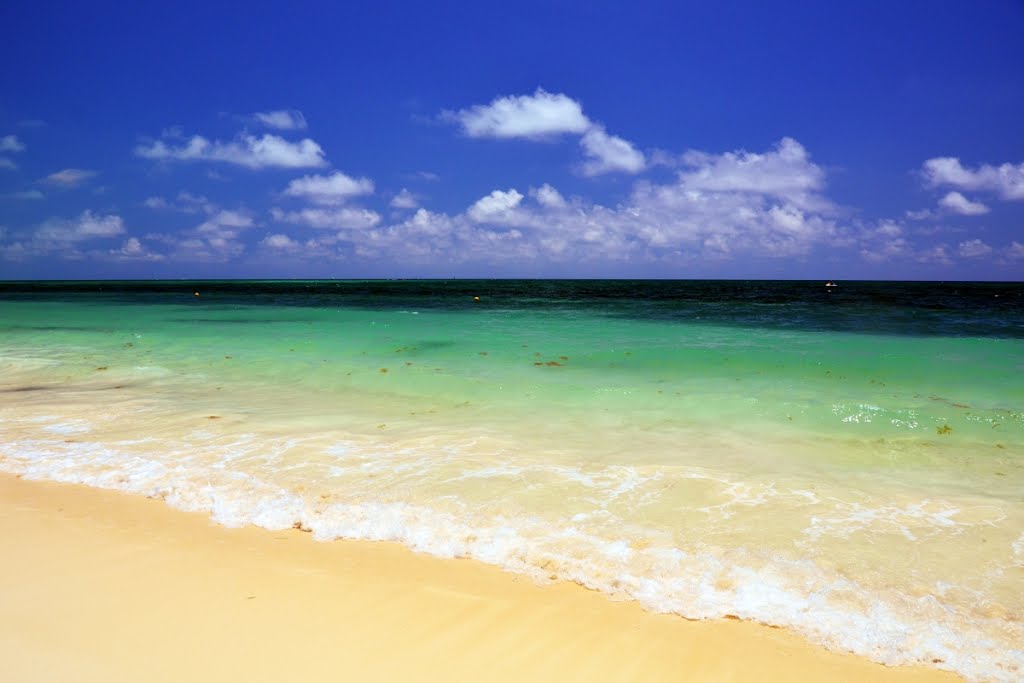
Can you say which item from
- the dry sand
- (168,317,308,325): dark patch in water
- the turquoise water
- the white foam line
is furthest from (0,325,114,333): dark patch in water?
the dry sand

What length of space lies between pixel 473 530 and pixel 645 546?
1210 mm

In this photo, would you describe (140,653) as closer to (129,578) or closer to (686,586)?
(129,578)

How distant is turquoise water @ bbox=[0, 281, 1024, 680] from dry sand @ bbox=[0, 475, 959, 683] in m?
0.24

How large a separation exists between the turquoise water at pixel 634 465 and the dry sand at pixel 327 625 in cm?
24

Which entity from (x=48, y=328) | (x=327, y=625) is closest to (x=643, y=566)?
(x=327, y=625)

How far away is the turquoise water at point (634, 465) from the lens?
324 centimetres

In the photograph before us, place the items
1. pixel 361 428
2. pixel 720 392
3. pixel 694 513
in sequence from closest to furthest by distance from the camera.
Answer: pixel 694 513 → pixel 361 428 → pixel 720 392

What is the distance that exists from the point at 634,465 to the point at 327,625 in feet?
11.0

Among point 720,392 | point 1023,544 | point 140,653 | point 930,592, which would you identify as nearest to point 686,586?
point 930,592

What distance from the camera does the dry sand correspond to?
2.51 meters

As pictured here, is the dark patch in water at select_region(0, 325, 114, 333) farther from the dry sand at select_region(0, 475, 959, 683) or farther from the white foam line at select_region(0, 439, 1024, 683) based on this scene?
the dry sand at select_region(0, 475, 959, 683)

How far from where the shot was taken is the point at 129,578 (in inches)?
125

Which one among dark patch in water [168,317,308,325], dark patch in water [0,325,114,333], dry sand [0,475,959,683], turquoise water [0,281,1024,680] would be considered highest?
dark patch in water [168,317,308,325]

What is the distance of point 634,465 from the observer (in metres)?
5.32
